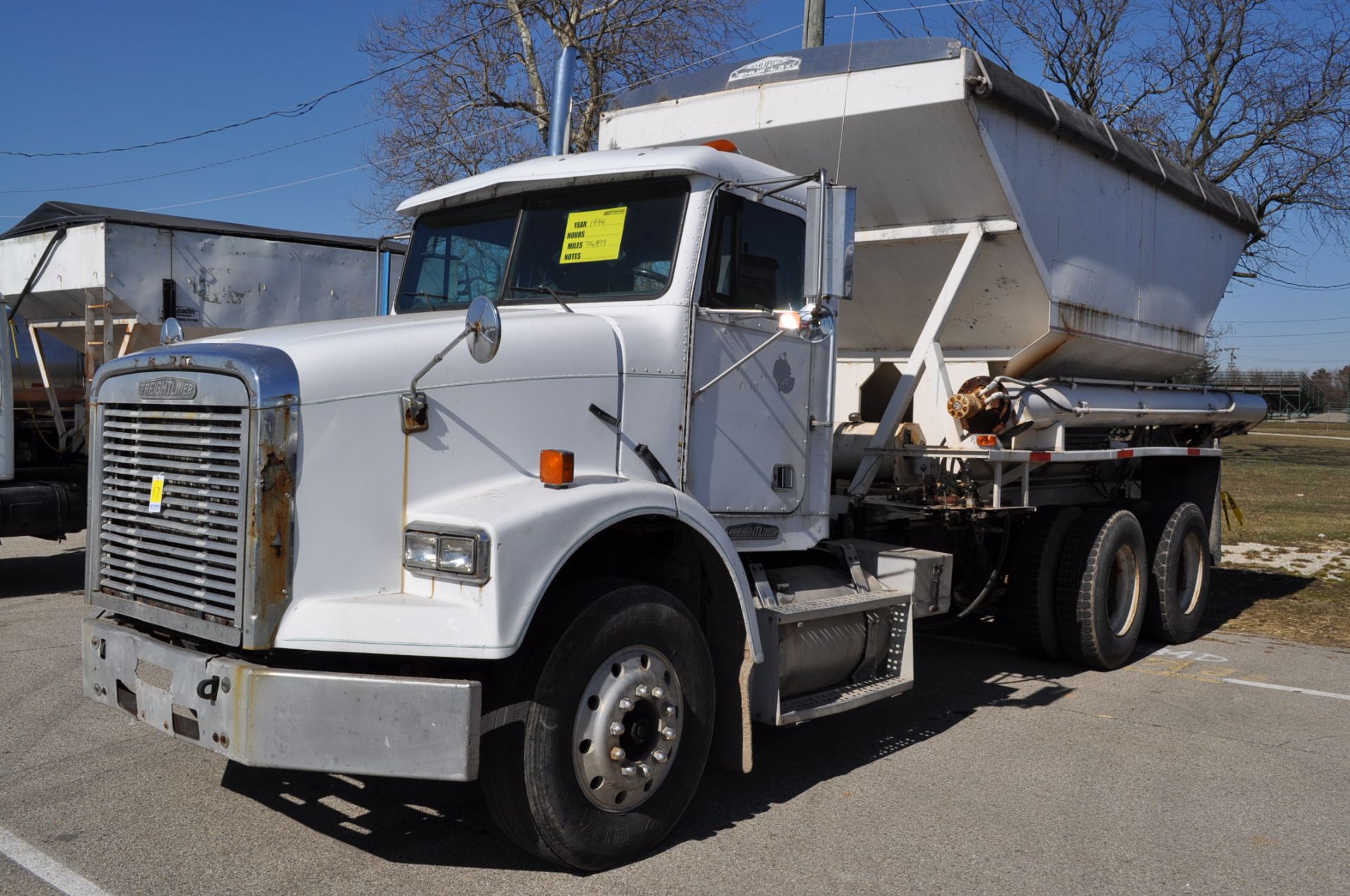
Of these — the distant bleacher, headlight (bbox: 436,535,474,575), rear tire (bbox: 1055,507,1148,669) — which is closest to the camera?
headlight (bbox: 436,535,474,575)

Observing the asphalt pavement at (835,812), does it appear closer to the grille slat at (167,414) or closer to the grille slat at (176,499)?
the grille slat at (176,499)

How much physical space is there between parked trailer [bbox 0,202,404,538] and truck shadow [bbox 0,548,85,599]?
2.78 ft

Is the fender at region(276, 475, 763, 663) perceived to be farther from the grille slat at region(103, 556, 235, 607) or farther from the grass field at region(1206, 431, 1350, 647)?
the grass field at region(1206, 431, 1350, 647)

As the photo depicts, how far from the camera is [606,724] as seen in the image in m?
4.40

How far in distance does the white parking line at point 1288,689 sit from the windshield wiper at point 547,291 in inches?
223

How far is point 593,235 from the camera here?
5305mm

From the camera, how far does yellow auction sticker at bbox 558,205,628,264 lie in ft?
17.3

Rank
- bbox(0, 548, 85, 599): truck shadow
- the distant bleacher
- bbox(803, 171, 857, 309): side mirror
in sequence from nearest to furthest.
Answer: bbox(803, 171, 857, 309): side mirror → bbox(0, 548, 85, 599): truck shadow → the distant bleacher

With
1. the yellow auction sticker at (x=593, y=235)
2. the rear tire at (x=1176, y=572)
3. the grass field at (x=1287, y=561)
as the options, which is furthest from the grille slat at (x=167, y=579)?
the grass field at (x=1287, y=561)

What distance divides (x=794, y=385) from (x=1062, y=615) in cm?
354

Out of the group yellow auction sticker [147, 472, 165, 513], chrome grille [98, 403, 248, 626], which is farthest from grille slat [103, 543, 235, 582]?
yellow auction sticker [147, 472, 165, 513]

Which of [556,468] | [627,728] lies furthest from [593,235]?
[627,728]

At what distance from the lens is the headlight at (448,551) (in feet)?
13.0

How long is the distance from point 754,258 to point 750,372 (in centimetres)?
54
